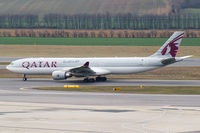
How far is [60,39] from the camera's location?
12600cm

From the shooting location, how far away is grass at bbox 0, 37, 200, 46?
114938 mm

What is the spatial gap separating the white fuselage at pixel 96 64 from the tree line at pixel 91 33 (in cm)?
5999

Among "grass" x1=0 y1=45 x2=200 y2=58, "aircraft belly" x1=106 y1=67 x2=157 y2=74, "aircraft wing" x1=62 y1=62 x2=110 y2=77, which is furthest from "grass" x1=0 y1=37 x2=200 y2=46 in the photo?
"aircraft wing" x1=62 y1=62 x2=110 y2=77

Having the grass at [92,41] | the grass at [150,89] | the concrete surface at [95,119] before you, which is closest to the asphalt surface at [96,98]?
the concrete surface at [95,119]

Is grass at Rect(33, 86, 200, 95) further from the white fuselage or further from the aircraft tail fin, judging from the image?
the aircraft tail fin

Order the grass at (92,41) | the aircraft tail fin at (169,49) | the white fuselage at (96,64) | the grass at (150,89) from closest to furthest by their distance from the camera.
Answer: the grass at (150,89) → the aircraft tail fin at (169,49) → the white fuselage at (96,64) → the grass at (92,41)

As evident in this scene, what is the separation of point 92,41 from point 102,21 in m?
19.5

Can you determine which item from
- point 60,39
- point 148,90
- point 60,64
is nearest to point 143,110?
point 148,90

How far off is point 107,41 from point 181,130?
9309 centimetres

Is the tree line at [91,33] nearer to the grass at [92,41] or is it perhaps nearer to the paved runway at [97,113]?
the grass at [92,41]

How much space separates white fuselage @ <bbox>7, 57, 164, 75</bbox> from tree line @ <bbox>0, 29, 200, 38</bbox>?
59992 millimetres

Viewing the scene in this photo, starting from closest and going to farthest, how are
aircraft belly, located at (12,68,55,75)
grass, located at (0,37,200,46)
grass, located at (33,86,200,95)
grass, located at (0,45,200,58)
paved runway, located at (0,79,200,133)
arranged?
paved runway, located at (0,79,200,133), grass, located at (33,86,200,95), aircraft belly, located at (12,68,55,75), grass, located at (0,45,200,58), grass, located at (0,37,200,46)

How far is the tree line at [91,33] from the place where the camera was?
124312 mm

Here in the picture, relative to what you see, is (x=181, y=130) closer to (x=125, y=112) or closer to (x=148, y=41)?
(x=125, y=112)
